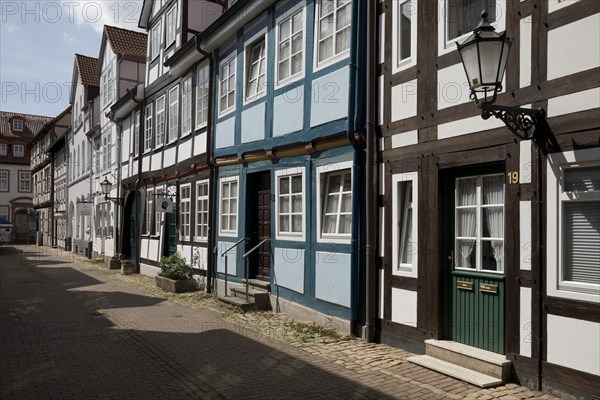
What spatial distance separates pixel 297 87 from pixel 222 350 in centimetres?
488

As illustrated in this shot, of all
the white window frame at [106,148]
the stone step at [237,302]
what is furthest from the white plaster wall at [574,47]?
the white window frame at [106,148]

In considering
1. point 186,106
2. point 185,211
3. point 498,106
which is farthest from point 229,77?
point 498,106

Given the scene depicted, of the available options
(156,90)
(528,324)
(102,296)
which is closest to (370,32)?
(528,324)

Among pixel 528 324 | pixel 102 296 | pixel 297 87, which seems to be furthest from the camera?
pixel 102 296

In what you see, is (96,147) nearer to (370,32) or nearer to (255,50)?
(255,50)

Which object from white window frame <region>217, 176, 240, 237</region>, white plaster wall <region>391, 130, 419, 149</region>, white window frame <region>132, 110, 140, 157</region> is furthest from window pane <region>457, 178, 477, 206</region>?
white window frame <region>132, 110, 140, 157</region>

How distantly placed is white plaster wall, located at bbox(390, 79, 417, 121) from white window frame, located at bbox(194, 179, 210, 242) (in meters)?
7.38

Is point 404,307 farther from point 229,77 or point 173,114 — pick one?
point 173,114

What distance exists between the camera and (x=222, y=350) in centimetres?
803

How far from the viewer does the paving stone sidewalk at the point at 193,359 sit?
604 centimetres

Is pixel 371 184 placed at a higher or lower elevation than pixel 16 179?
lower

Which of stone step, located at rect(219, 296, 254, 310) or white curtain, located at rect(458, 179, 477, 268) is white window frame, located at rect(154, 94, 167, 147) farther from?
white curtain, located at rect(458, 179, 477, 268)

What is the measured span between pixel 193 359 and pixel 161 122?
12.7 meters

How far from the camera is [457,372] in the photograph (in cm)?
642
